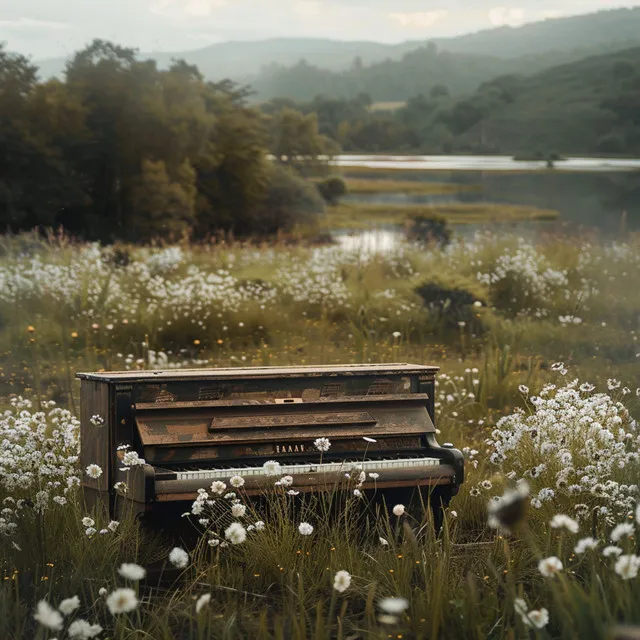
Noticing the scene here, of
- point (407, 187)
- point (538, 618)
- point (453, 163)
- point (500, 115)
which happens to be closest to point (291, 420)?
point (538, 618)

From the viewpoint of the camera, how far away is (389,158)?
780 inches

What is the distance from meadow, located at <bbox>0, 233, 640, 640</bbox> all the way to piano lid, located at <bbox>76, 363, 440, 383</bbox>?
61cm

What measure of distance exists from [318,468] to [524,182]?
14392 mm

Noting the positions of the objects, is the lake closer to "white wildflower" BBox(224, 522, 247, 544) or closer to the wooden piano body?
the wooden piano body

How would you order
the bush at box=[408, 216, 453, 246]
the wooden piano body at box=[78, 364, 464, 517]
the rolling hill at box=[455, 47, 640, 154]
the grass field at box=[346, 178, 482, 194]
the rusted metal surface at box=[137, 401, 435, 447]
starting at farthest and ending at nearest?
the rolling hill at box=[455, 47, 640, 154] < the grass field at box=[346, 178, 482, 194] < the bush at box=[408, 216, 453, 246] < the rusted metal surface at box=[137, 401, 435, 447] < the wooden piano body at box=[78, 364, 464, 517]

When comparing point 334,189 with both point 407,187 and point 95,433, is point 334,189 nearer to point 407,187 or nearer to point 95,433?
point 407,187

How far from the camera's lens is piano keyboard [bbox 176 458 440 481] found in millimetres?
5883

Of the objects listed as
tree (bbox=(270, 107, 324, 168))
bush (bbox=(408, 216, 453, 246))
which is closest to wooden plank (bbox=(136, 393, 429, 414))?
bush (bbox=(408, 216, 453, 246))

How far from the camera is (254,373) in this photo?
6.59 meters

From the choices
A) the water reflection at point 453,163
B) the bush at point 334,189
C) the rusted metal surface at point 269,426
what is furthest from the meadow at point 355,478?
the water reflection at point 453,163

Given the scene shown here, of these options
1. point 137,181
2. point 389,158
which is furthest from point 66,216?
point 389,158

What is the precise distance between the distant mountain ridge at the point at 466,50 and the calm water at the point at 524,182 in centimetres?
146

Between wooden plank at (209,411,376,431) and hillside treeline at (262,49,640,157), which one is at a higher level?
hillside treeline at (262,49,640,157)

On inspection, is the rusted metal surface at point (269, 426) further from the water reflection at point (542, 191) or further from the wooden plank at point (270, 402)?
the water reflection at point (542, 191)
